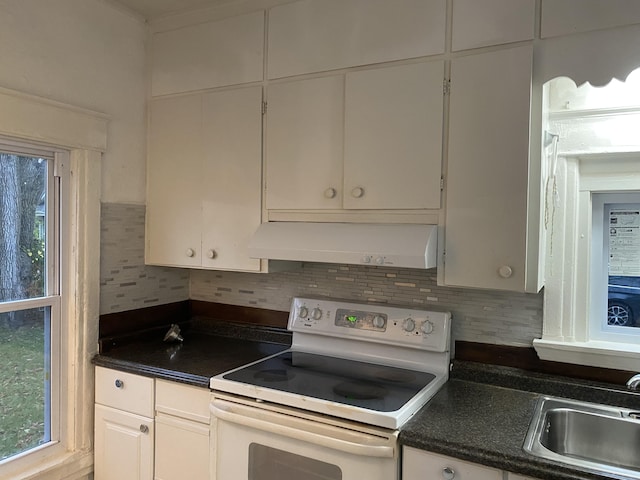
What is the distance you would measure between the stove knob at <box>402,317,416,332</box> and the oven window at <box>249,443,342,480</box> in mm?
633

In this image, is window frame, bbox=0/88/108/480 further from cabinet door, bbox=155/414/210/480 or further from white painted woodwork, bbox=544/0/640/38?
white painted woodwork, bbox=544/0/640/38

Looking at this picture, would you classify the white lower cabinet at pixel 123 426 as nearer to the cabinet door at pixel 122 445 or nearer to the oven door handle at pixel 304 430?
the cabinet door at pixel 122 445

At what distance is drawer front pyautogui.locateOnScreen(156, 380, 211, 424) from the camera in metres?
1.91

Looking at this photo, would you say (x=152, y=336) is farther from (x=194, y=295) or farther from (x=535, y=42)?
(x=535, y=42)

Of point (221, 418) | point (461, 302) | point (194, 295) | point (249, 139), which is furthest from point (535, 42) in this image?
point (194, 295)

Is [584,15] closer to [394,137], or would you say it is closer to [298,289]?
[394,137]

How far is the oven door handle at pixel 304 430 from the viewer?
1486mm

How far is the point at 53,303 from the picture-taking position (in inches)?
83.0

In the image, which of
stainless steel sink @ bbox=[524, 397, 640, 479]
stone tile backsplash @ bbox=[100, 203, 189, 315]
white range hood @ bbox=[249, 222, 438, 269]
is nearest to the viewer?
stainless steel sink @ bbox=[524, 397, 640, 479]

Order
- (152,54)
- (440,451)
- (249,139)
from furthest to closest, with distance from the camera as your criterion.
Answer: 1. (152,54)
2. (249,139)
3. (440,451)

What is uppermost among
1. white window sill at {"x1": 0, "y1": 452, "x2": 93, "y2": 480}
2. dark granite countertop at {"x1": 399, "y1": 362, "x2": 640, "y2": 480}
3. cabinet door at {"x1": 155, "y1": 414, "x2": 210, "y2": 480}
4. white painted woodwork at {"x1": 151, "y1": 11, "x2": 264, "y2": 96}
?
white painted woodwork at {"x1": 151, "y1": 11, "x2": 264, "y2": 96}

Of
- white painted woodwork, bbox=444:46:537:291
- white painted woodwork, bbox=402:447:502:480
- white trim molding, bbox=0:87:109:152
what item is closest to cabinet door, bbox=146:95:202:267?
white trim molding, bbox=0:87:109:152

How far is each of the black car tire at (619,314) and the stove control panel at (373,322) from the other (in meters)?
0.60

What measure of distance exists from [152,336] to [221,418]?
86 centimetres
